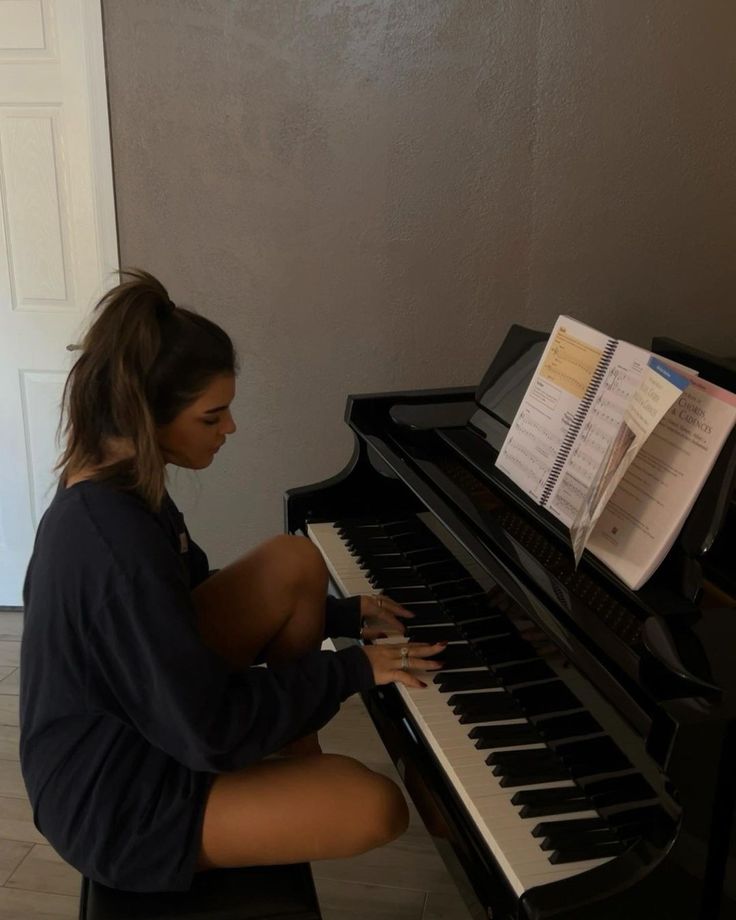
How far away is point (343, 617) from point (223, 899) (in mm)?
529

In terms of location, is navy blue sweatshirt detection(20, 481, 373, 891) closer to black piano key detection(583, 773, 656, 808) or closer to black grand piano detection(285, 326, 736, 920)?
black grand piano detection(285, 326, 736, 920)

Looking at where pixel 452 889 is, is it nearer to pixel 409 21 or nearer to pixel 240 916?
pixel 240 916

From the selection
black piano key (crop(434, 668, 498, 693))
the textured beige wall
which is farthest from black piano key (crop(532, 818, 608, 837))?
the textured beige wall

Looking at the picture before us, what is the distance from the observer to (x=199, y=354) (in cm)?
130

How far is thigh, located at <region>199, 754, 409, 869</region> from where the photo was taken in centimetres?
124

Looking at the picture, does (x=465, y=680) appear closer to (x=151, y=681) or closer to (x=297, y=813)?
(x=297, y=813)

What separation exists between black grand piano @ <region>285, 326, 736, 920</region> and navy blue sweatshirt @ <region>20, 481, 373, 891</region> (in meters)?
0.25

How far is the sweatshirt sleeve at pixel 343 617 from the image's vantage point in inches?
62.8

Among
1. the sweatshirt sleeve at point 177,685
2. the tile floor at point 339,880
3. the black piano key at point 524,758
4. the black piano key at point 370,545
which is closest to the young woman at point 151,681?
the sweatshirt sleeve at point 177,685

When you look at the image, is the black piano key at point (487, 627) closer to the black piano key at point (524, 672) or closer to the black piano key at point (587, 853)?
the black piano key at point (524, 672)

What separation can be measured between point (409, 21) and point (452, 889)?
2.11 m

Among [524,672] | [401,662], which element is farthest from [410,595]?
[524,672]

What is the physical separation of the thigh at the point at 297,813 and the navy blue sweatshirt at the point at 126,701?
0.12ft

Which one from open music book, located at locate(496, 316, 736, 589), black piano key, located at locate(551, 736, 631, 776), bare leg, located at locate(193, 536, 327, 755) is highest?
open music book, located at locate(496, 316, 736, 589)
